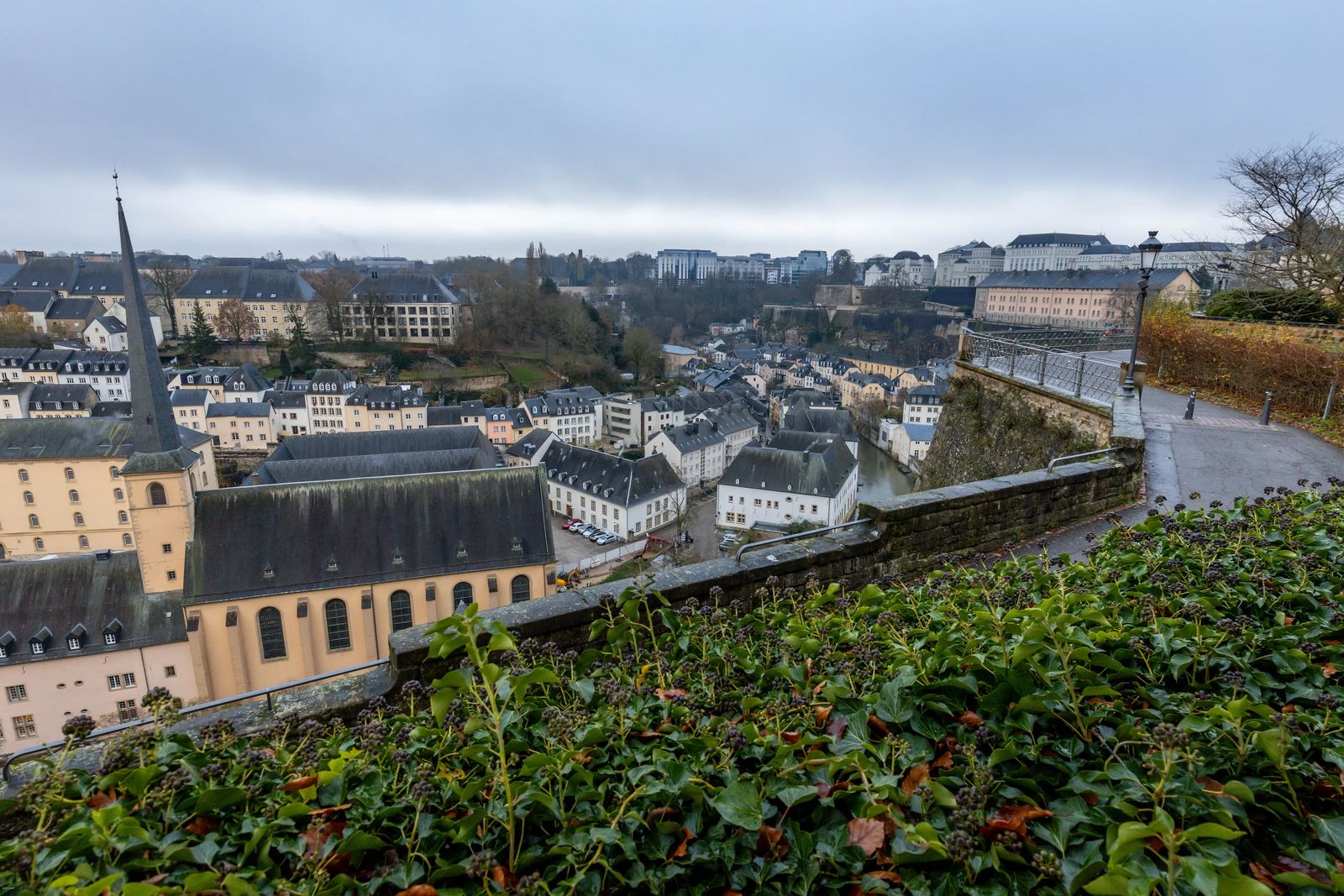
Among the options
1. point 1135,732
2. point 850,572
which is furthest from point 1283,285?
point 1135,732

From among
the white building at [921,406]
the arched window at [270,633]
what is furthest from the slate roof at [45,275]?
the white building at [921,406]

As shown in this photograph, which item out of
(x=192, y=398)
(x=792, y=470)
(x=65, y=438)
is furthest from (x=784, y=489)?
(x=192, y=398)

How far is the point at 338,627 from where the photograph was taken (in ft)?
70.3

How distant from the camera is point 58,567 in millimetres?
19906

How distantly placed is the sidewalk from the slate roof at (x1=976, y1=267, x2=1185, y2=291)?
185 ft

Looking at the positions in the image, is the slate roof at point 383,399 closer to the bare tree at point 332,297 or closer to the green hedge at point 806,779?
the bare tree at point 332,297

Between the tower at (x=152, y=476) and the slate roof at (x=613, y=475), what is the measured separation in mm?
20420

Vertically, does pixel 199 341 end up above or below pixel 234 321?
below

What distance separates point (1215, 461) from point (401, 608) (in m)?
21.4

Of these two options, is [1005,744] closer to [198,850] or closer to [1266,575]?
[1266,575]

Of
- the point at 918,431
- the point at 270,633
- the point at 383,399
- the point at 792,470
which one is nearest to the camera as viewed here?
the point at 270,633

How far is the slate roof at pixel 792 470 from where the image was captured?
120ft

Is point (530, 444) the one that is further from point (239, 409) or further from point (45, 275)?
point (45, 275)

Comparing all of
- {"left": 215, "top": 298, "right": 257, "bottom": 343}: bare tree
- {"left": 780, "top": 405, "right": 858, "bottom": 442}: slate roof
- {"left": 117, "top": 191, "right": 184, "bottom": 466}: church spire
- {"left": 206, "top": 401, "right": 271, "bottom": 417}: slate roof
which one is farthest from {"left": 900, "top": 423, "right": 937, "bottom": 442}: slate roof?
{"left": 215, "top": 298, "right": 257, "bottom": 343}: bare tree
